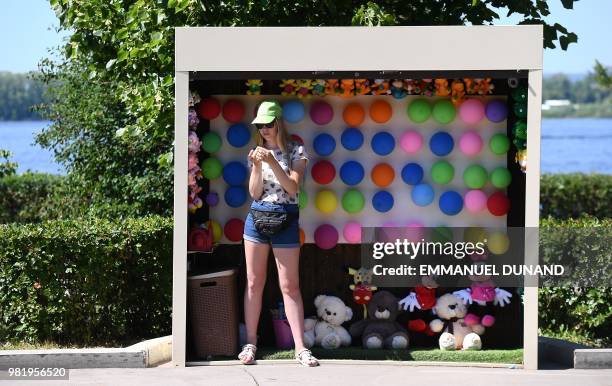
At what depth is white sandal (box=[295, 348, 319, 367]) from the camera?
28.2ft

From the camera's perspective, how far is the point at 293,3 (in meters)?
11.0

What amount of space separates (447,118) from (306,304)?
200cm

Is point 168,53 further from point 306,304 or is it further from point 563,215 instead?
point 563,215

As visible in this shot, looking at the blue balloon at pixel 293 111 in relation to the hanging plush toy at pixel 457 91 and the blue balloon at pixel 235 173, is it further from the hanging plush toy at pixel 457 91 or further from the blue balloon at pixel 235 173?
the hanging plush toy at pixel 457 91

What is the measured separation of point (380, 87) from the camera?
30.1 feet

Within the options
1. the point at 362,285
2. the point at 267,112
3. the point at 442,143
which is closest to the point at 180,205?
the point at 267,112

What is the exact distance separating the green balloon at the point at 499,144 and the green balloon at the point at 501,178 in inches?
6.0

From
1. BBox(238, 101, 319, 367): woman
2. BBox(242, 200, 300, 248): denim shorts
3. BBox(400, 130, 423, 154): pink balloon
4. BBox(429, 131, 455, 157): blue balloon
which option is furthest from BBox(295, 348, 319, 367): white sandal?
BBox(429, 131, 455, 157): blue balloon

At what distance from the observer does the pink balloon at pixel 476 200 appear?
30.2 ft

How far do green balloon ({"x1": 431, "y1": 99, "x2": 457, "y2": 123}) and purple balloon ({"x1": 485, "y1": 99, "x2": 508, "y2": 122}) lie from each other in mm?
307

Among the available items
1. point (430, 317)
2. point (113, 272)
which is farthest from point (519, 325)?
point (113, 272)

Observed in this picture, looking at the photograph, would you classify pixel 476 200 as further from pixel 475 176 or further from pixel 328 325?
pixel 328 325

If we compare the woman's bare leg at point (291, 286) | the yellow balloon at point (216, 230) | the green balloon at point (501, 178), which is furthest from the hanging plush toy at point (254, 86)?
the green balloon at point (501, 178)

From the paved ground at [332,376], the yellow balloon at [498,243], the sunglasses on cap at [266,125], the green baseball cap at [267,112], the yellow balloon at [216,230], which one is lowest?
the paved ground at [332,376]
